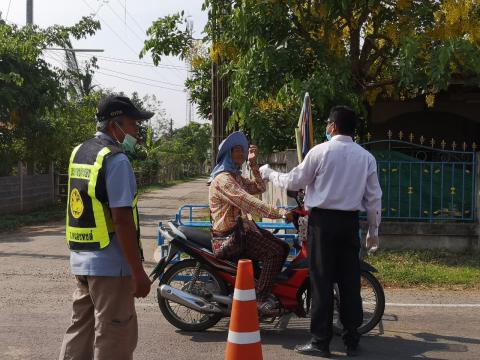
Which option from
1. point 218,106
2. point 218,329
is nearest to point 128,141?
point 218,329

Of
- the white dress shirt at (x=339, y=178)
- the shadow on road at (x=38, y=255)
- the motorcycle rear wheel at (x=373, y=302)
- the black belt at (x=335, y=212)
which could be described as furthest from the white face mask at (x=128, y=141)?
the shadow on road at (x=38, y=255)

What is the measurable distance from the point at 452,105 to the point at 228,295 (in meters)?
10.0

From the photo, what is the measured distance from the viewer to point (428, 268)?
8.78m

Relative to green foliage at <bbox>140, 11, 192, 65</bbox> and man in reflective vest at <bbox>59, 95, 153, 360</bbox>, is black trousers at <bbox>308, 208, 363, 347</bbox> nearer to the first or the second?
man in reflective vest at <bbox>59, 95, 153, 360</bbox>

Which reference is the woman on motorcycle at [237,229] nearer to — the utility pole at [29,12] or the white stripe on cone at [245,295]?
the white stripe on cone at [245,295]

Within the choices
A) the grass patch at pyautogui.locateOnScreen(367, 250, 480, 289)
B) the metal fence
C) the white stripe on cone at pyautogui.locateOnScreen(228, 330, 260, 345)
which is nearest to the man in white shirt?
the white stripe on cone at pyautogui.locateOnScreen(228, 330, 260, 345)

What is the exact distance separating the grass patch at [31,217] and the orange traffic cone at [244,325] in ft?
39.2

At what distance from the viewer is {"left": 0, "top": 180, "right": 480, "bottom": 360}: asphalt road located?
5.36 m

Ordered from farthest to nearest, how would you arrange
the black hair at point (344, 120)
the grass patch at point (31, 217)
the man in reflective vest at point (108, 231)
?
the grass patch at point (31, 217)
the black hair at point (344, 120)
the man in reflective vest at point (108, 231)

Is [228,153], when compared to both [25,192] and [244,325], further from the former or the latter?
[25,192]

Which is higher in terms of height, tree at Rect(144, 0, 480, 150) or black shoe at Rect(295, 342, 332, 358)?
tree at Rect(144, 0, 480, 150)

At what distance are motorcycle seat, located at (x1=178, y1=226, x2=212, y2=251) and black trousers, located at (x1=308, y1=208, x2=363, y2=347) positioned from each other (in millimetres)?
1023

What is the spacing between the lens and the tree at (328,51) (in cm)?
976

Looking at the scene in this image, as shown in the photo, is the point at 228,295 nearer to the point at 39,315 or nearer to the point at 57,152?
the point at 39,315
